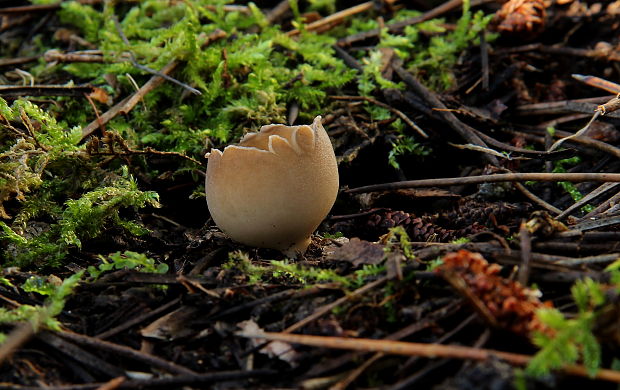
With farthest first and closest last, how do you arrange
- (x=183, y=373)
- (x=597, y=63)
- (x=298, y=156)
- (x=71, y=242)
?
(x=597, y=63) < (x=71, y=242) < (x=298, y=156) < (x=183, y=373)

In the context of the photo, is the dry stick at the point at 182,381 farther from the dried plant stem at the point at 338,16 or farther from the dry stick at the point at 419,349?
the dried plant stem at the point at 338,16

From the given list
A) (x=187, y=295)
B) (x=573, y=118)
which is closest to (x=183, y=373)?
(x=187, y=295)

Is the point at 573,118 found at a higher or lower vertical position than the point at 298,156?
lower

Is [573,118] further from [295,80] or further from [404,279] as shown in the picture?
[404,279]

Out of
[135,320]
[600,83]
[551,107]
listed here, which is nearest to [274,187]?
[135,320]

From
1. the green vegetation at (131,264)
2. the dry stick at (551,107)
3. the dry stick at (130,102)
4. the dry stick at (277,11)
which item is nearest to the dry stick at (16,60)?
the dry stick at (130,102)

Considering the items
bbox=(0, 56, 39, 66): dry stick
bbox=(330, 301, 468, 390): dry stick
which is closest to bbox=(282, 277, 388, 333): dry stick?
bbox=(330, 301, 468, 390): dry stick
